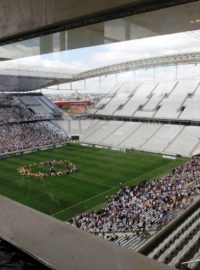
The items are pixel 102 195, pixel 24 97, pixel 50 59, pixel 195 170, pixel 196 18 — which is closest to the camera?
pixel 196 18

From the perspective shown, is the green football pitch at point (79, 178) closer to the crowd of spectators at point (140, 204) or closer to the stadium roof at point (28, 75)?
the crowd of spectators at point (140, 204)

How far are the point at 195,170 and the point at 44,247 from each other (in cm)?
1150

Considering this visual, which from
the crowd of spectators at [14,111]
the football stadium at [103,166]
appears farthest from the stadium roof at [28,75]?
the crowd of spectators at [14,111]

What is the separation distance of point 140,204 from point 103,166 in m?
5.73

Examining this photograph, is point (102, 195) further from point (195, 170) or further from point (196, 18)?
point (196, 18)

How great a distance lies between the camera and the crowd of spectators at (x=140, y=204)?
6.71 metres

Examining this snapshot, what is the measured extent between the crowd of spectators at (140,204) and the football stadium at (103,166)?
44 mm

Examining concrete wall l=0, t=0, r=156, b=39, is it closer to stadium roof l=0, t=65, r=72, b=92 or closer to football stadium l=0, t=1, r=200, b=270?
football stadium l=0, t=1, r=200, b=270

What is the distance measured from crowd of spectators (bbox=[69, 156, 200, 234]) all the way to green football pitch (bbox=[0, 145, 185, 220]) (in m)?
0.72

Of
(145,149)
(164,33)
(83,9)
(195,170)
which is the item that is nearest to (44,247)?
(83,9)

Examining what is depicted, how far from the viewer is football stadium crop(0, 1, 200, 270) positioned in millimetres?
997

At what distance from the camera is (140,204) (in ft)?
28.5

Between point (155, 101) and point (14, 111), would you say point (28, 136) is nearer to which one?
point (14, 111)

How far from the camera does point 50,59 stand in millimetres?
1790
